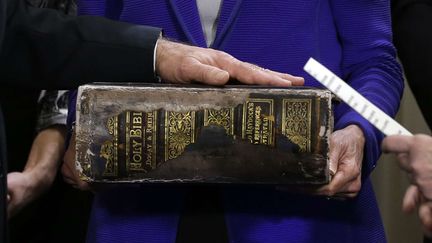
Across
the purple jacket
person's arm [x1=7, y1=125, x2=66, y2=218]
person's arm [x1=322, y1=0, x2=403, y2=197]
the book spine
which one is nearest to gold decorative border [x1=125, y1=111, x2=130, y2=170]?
the book spine

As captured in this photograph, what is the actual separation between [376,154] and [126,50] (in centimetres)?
31

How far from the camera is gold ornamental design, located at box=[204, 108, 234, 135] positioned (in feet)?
2.10

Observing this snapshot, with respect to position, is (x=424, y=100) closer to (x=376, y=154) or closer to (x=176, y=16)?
(x=376, y=154)

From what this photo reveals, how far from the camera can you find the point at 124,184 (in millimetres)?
662

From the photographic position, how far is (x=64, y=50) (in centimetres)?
79

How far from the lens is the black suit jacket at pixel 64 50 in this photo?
2.44 feet

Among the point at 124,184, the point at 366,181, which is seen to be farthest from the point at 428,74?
the point at 124,184

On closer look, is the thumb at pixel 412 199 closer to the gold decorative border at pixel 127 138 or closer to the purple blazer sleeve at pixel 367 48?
the purple blazer sleeve at pixel 367 48

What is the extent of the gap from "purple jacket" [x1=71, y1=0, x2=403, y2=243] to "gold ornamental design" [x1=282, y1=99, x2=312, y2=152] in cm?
10

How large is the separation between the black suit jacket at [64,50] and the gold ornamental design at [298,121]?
18 cm

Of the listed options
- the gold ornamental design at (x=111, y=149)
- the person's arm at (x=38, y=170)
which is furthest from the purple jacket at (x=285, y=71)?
the person's arm at (x=38, y=170)

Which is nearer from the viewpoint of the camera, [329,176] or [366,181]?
[329,176]

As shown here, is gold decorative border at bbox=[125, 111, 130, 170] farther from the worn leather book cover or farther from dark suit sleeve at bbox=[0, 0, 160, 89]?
dark suit sleeve at bbox=[0, 0, 160, 89]

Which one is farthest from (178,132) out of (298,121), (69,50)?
(69,50)
